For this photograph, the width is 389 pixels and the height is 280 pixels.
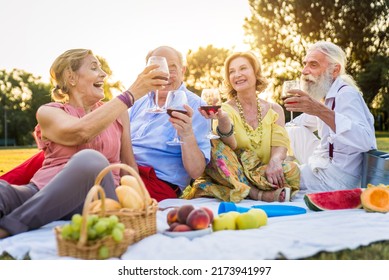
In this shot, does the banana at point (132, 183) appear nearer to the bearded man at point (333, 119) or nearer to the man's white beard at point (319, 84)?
the bearded man at point (333, 119)

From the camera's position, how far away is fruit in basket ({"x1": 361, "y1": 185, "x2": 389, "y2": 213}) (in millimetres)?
4204

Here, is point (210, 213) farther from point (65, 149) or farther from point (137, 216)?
point (65, 149)

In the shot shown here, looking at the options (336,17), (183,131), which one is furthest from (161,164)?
(336,17)

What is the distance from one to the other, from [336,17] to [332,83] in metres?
9.71

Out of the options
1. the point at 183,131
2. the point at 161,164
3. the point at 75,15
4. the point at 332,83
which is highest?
the point at 75,15

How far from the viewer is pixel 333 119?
4875mm

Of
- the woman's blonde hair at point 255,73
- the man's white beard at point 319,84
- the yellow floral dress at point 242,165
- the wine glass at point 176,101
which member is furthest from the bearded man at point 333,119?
the wine glass at point 176,101

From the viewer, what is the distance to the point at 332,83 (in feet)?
18.2

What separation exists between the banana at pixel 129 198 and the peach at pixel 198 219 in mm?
317

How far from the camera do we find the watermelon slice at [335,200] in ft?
14.4

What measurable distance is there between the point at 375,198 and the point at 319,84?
167 centimetres

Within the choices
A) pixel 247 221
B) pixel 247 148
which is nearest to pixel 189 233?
pixel 247 221
